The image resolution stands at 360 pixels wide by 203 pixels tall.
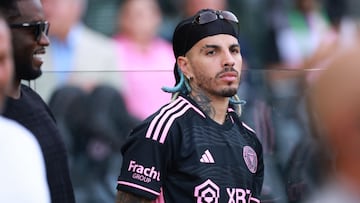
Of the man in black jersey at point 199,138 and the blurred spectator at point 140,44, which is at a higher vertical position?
the blurred spectator at point 140,44

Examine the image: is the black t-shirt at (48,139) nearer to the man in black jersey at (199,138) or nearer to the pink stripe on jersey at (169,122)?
the man in black jersey at (199,138)

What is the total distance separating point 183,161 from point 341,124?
1.73 metres

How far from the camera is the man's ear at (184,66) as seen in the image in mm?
4703

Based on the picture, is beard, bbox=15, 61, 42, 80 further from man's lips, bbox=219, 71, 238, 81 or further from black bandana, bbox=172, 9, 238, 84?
man's lips, bbox=219, 71, 238, 81

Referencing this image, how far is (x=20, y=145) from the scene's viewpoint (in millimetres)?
2836

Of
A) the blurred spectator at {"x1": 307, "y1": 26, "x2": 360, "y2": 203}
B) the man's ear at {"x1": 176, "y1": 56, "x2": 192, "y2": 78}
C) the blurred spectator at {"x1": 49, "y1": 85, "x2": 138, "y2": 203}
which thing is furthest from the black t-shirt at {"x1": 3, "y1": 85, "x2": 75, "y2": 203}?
the blurred spectator at {"x1": 307, "y1": 26, "x2": 360, "y2": 203}

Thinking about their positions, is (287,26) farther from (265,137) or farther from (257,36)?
(265,137)

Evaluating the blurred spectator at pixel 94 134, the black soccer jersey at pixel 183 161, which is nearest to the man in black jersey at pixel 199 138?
the black soccer jersey at pixel 183 161

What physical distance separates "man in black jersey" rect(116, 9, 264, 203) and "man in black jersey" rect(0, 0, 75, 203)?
10.6 inches

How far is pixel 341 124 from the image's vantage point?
2.72 meters

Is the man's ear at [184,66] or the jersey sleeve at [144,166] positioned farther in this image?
the man's ear at [184,66]

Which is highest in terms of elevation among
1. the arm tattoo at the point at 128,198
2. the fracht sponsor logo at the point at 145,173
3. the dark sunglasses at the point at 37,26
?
the dark sunglasses at the point at 37,26

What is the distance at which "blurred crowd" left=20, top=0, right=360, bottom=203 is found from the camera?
573 centimetres

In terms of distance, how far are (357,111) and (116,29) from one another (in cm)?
525
